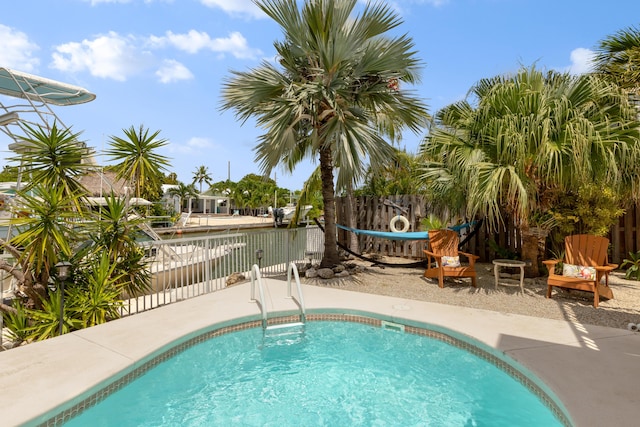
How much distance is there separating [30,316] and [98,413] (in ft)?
6.88

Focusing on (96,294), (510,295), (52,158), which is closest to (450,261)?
(510,295)

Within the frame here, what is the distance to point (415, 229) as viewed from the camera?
30.1ft

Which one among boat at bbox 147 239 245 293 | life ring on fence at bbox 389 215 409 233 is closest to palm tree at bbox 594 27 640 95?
life ring on fence at bbox 389 215 409 233

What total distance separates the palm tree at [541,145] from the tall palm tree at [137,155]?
4.81m

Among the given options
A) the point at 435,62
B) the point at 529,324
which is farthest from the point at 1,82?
the point at 529,324

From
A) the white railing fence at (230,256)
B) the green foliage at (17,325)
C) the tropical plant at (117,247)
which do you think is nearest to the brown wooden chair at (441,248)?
the white railing fence at (230,256)

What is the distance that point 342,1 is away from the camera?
20.1 ft

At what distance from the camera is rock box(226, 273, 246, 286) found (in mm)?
6781

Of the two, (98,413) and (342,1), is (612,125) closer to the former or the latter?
(342,1)

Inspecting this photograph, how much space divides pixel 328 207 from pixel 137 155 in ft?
12.3

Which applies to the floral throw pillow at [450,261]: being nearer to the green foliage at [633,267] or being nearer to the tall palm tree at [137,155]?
the green foliage at [633,267]

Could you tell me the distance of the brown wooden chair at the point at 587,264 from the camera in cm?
475

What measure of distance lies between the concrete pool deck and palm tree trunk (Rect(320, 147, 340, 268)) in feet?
6.77

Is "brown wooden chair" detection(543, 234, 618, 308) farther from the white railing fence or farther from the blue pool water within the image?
the white railing fence
